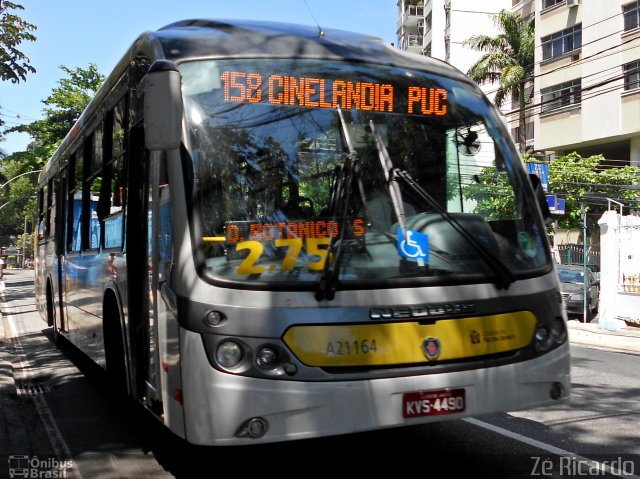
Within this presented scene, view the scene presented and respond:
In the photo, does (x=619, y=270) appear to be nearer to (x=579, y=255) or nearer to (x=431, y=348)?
(x=579, y=255)

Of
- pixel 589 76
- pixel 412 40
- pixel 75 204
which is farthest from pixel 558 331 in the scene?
pixel 412 40

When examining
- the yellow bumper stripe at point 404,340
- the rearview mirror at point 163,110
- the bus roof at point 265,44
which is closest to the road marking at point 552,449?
the yellow bumper stripe at point 404,340

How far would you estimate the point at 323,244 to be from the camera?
12.5ft

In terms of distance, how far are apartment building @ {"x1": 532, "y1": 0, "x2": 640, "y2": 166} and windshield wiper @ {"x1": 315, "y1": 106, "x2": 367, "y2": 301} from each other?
899 inches

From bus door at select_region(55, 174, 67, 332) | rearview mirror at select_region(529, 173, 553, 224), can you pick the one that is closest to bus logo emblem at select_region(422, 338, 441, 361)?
rearview mirror at select_region(529, 173, 553, 224)

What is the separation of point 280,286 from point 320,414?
2.36 ft

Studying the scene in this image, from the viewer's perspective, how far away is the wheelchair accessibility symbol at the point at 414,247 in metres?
3.92

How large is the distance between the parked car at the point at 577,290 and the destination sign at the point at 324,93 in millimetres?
14987

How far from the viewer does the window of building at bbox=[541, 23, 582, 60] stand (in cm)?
3045

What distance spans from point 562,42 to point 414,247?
31.0 metres

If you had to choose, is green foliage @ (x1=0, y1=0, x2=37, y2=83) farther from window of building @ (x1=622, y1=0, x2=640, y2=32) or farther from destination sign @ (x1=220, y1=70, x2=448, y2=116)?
window of building @ (x1=622, y1=0, x2=640, y2=32)

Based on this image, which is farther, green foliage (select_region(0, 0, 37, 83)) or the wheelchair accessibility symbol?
green foliage (select_region(0, 0, 37, 83))

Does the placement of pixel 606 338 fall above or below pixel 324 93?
below

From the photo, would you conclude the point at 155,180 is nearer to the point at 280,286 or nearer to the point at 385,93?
the point at 280,286
